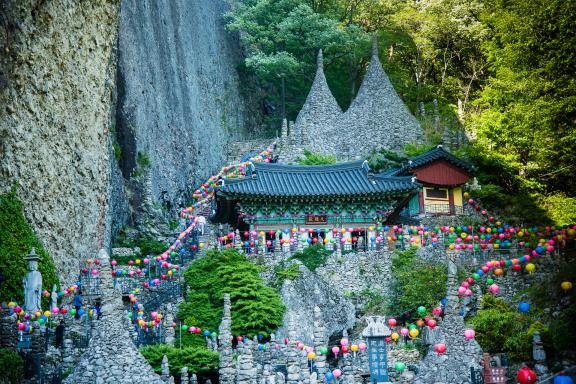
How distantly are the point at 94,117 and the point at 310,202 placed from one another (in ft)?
30.2

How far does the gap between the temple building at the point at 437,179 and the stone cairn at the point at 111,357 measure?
21.7 m

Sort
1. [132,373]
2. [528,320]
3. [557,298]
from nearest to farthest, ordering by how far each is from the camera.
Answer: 1. [132,373]
2. [557,298]
3. [528,320]

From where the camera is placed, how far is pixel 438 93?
154 feet

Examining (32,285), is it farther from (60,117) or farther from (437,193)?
(437,193)

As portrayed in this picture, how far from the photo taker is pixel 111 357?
581 inches

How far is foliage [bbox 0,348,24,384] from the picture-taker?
16.9 metres

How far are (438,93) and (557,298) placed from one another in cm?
2979

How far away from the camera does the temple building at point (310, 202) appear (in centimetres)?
3089

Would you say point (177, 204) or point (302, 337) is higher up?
point (177, 204)

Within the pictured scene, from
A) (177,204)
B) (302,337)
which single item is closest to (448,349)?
(302,337)

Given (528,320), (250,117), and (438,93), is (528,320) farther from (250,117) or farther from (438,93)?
(250,117)

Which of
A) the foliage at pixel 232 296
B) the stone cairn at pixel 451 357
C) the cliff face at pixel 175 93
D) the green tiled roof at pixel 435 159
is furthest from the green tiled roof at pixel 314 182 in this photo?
the stone cairn at pixel 451 357

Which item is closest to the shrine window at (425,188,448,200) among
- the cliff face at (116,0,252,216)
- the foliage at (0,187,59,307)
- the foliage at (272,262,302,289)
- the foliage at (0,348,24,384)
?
the foliage at (272,262,302,289)

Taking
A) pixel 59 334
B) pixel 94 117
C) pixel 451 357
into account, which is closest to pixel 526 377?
pixel 451 357
